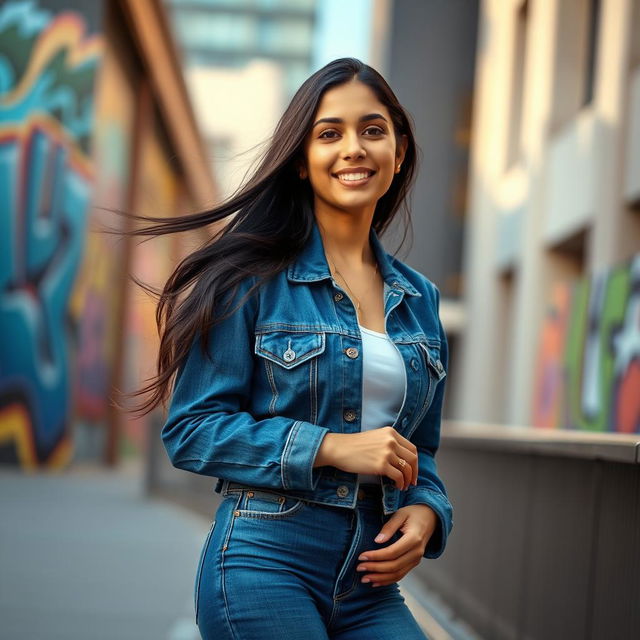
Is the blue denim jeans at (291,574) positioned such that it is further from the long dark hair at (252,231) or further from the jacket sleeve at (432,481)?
the long dark hair at (252,231)

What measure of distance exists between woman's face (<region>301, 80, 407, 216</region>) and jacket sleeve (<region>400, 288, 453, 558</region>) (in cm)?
41

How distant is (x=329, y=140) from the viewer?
269 cm

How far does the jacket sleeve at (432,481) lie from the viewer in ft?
8.68

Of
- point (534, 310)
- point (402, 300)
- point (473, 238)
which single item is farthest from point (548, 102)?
point (402, 300)

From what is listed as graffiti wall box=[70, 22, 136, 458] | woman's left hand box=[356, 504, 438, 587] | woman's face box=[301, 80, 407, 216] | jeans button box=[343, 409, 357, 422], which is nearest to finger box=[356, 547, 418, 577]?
woman's left hand box=[356, 504, 438, 587]

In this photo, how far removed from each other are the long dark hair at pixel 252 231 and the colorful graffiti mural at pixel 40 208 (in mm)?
15663

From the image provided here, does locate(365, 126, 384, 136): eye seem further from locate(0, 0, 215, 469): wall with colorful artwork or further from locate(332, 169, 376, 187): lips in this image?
locate(0, 0, 215, 469): wall with colorful artwork

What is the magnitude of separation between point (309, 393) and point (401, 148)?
2.50ft

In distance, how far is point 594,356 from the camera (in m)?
12.0

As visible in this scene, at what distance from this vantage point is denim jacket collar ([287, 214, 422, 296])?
8.68ft

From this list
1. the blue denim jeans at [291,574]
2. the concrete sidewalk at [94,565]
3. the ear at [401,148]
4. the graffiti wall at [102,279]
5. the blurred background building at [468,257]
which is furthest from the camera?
the graffiti wall at [102,279]

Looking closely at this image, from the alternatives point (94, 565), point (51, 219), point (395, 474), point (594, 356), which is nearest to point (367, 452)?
point (395, 474)

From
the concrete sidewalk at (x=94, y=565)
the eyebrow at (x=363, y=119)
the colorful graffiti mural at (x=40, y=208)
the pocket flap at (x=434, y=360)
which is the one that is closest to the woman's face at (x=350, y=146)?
the eyebrow at (x=363, y=119)

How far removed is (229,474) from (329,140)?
81cm
